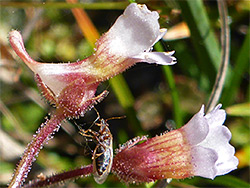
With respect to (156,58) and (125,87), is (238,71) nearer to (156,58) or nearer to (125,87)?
(125,87)

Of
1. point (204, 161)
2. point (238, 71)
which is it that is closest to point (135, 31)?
point (204, 161)

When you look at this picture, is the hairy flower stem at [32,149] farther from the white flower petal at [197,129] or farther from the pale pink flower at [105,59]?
the white flower petal at [197,129]

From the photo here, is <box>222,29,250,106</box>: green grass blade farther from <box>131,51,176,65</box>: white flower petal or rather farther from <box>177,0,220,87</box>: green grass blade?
<box>131,51,176,65</box>: white flower petal

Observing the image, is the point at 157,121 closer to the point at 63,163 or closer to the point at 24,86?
the point at 63,163

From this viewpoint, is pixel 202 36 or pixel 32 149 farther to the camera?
pixel 202 36

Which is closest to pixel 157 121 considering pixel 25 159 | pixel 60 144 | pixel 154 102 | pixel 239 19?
pixel 154 102

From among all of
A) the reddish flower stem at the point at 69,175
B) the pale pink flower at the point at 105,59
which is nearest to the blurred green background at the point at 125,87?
the reddish flower stem at the point at 69,175
